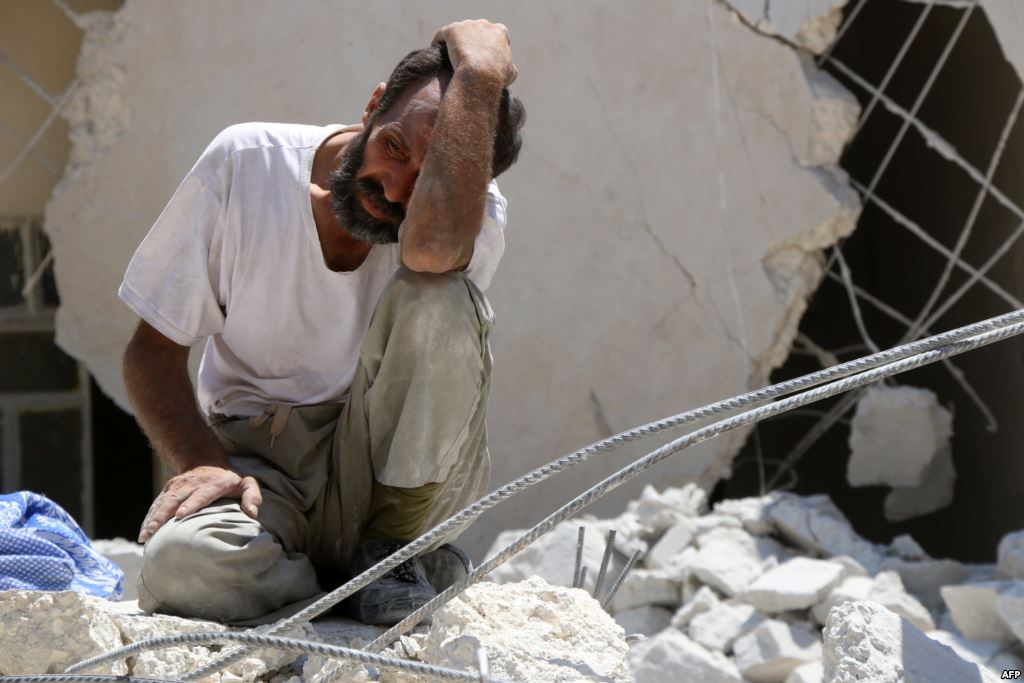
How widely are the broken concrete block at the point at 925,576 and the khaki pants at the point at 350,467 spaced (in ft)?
7.63

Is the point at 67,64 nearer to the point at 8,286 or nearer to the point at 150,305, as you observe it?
the point at 8,286

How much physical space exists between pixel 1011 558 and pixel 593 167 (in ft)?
6.14

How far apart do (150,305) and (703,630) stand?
7.44 ft

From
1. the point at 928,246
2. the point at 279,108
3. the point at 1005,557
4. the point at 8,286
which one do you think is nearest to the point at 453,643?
the point at 1005,557

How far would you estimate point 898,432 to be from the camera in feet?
15.1

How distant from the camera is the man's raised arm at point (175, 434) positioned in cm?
209

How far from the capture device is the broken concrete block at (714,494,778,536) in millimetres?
4320

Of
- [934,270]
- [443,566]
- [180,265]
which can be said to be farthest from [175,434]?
[934,270]

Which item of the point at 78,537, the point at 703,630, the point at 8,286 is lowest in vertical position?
the point at 8,286

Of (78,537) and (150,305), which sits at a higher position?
(150,305)

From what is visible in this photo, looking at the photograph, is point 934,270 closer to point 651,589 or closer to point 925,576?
point 925,576

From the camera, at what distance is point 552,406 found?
181 inches

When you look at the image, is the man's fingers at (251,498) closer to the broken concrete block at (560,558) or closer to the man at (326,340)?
the man at (326,340)

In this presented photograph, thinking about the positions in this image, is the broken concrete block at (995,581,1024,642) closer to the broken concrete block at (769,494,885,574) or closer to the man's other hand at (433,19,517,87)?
the broken concrete block at (769,494,885,574)
